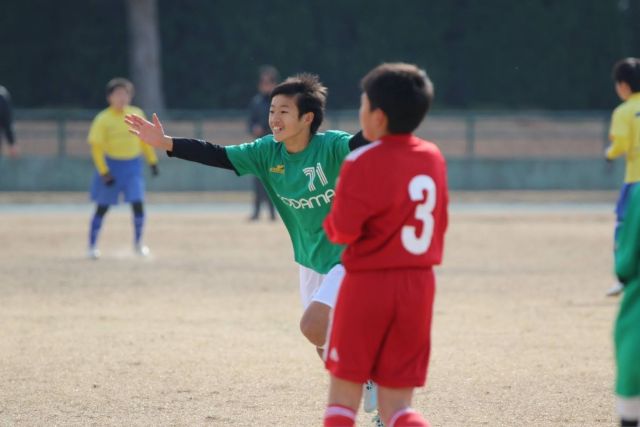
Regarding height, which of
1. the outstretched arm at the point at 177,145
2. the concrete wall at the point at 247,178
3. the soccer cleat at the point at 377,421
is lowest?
the concrete wall at the point at 247,178

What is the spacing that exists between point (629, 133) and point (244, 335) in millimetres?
3811

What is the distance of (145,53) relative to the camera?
27.8 metres

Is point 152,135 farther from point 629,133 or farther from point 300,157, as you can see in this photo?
point 629,133

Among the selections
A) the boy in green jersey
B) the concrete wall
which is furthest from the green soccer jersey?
the concrete wall

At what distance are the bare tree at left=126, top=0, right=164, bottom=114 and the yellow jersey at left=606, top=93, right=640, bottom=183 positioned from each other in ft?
61.8

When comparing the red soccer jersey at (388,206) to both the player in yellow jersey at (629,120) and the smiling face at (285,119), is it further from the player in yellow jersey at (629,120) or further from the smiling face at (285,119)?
the player in yellow jersey at (629,120)

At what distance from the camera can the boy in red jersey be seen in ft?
13.2

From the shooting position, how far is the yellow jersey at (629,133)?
962cm

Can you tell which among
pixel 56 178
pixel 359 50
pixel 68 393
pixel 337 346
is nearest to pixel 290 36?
pixel 359 50

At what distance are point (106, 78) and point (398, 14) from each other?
312 inches

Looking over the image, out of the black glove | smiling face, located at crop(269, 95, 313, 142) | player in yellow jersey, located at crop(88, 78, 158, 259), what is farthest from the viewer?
player in yellow jersey, located at crop(88, 78, 158, 259)

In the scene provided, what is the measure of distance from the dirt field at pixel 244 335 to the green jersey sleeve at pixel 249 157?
1245 millimetres

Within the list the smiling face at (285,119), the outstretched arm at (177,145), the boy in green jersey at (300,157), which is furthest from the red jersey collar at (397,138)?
the outstretched arm at (177,145)

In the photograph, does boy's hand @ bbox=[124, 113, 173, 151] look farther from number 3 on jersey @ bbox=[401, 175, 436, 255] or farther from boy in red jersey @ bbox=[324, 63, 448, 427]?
number 3 on jersey @ bbox=[401, 175, 436, 255]
